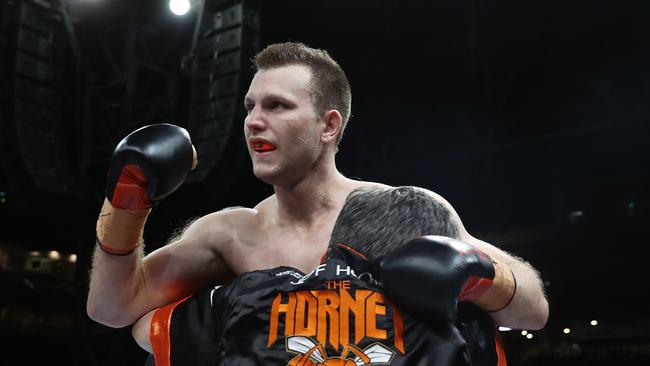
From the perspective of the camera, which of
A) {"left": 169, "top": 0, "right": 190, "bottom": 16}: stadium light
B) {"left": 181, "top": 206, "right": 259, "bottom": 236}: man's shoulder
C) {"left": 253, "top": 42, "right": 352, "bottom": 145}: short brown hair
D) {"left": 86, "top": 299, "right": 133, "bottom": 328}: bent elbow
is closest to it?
{"left": 86, "top": 299, "right": 133, "bottom": 328}: bent elbow

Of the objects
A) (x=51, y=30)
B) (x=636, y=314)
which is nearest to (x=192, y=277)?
(x=51, y=30)

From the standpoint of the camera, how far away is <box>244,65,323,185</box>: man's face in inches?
69.9

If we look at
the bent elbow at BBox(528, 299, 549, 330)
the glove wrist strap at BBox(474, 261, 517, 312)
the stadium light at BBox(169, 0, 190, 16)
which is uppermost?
the stadium light at BBox(169, 0, 190, 16)

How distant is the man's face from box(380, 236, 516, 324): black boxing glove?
0.43 metres

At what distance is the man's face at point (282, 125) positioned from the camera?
177cm

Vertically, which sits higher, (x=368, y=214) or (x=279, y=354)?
(x=368, y=214)

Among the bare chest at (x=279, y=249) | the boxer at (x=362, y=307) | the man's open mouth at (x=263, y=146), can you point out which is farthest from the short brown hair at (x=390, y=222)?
the man's open mouth at (x=263, y=146)

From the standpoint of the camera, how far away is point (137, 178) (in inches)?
62.9

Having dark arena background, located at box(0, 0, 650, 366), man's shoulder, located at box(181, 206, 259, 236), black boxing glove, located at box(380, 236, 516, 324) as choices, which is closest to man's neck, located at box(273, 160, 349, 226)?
man's shoulder, located at box(181, 206, 259, 236)

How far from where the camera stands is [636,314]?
9227 millimetres

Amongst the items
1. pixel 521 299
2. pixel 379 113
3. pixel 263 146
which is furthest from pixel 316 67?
pixel 379 113

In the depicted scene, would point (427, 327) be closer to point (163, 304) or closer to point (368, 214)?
point (368, 214)

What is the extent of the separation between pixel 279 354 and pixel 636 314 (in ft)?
29.1

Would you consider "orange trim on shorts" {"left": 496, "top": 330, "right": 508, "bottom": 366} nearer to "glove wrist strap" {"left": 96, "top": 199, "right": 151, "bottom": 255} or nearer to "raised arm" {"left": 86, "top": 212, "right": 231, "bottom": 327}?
"raised arm" {"left": 86, "top": 212, "right": 231, "bottom": 327}
